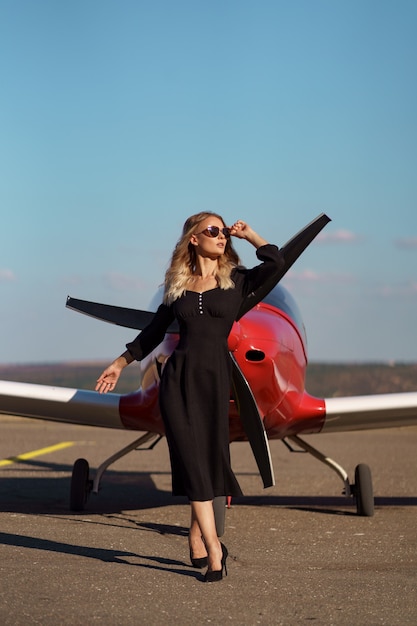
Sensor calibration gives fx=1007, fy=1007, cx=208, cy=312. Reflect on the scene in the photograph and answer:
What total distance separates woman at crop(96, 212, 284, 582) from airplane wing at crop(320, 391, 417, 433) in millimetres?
3201

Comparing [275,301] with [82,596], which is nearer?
[82,596]

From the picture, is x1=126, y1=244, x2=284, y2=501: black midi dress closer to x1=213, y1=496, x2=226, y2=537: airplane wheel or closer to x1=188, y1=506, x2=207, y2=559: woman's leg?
x1=188, y1=506, x2=207, y2=559: woman's leg

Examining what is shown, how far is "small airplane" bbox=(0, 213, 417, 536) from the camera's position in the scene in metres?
5.85

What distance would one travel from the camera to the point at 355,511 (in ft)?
26.3

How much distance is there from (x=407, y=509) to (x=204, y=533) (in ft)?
12.8

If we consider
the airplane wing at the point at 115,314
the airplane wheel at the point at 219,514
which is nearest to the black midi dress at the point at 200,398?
the airplane wheel at the point at 219,514

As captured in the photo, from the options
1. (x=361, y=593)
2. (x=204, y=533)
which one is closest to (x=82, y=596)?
(x=204, y=533)

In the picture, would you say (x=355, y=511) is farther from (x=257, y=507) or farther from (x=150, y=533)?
(x=150, y=533)

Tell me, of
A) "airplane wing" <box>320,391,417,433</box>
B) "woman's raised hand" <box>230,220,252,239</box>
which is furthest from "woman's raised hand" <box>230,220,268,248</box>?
"airplane wing" <box>320,391,417,433</box>

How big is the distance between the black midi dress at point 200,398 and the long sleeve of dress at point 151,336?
0.22m

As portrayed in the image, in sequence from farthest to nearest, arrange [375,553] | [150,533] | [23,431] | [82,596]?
[23,431] < [150,533] < [375,553] < [82,596]

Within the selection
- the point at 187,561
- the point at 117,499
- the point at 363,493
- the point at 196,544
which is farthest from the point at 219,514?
the point at 117,499

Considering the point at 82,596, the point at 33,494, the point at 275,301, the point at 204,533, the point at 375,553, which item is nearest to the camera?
the point at 82,596

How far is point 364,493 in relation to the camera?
25.2 feet
